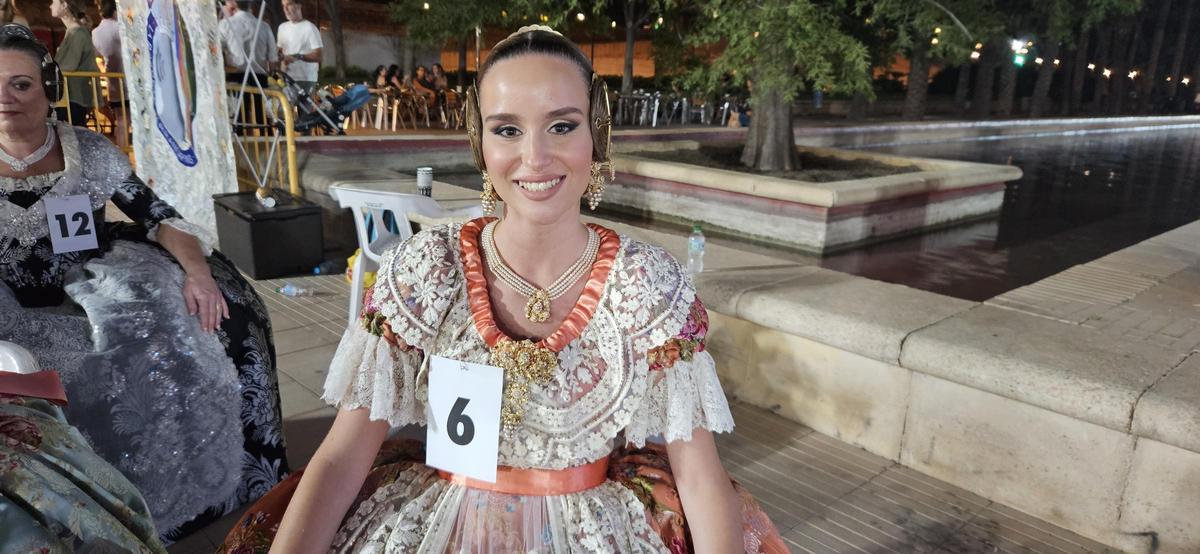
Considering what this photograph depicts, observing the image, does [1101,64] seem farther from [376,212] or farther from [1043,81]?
[376,212]

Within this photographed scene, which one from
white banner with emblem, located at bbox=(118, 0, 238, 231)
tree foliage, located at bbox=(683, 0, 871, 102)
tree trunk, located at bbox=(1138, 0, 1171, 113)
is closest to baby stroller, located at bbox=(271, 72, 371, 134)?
white banner with emblem, located at bbox=(118, 0, 238, 231)

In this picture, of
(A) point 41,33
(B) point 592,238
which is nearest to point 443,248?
(B) point 592,238

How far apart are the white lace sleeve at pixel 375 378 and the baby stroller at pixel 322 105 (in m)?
8.31

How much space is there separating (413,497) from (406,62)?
26.1 m

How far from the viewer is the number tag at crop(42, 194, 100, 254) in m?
2.53

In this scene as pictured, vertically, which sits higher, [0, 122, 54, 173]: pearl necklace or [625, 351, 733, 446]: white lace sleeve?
[0, 122, 54, 173]: pearl necklace

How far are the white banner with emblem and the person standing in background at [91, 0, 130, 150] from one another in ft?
10.6

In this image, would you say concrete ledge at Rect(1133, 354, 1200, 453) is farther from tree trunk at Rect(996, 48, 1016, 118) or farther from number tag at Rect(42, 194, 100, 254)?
tree trunk at Rect(996, 48, 1016, 118)

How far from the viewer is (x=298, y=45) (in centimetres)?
906

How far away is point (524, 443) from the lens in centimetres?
154

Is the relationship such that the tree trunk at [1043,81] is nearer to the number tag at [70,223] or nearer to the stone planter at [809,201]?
the stone planter at [809,201]

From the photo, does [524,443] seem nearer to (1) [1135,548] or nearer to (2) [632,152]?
(1) [1135,548]

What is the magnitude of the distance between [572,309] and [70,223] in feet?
6.50

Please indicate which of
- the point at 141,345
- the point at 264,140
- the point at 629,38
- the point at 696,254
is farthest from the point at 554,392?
the point at 629,38
